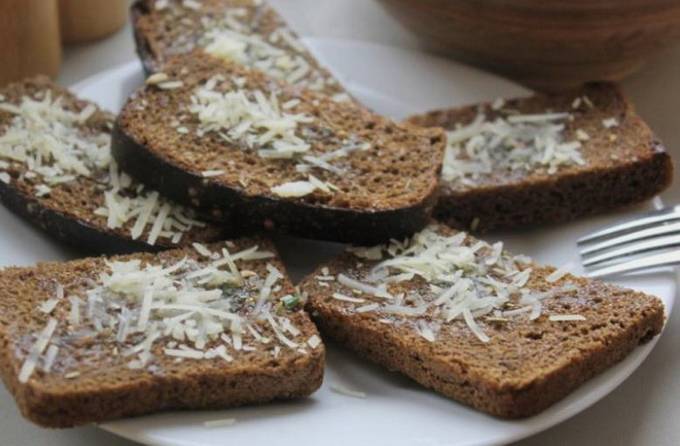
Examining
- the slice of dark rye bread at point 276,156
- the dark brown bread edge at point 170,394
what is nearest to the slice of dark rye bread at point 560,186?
the slice of dark rye bread at point 276,156

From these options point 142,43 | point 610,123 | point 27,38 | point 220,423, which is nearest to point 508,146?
point 610,123

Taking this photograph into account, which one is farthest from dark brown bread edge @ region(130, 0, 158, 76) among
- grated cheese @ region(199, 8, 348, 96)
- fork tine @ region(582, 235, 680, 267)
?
fork tine @ region(582, 235, 680, 267)

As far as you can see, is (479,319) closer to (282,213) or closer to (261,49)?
(282,213)

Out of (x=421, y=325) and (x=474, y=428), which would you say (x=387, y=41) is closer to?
(x=421, y=325)

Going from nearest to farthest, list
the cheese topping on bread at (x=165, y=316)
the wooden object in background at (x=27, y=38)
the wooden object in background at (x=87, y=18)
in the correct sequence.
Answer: the cheese topping on bread at (x=165, y=316), the wooden object in background at (x=27, y=38), the wooden object in background at (x=87, y=18)

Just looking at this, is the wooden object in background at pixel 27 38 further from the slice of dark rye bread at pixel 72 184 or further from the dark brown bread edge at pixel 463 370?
the dark brown bread edge at pixel 463 370

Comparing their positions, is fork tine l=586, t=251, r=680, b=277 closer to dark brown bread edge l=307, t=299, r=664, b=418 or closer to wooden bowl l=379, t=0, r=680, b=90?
dark brown bread edge l=307, t=299, r=664, b=418
